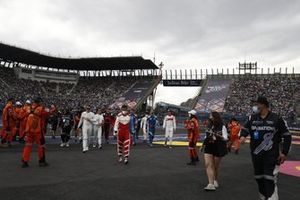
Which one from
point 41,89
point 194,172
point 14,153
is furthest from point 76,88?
point 194,172

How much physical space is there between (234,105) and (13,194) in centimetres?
5605

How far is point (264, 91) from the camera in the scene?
6275 cm

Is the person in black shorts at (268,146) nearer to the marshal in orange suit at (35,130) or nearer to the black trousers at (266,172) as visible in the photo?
the black trousers at (266,172)

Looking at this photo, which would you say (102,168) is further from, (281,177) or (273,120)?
(273,120)

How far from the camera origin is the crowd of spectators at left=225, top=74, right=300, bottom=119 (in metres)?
57.5

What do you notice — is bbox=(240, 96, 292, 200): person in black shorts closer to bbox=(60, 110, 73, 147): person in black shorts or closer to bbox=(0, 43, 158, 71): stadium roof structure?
bbox=(60, 110, 73, 147): person in black shorts

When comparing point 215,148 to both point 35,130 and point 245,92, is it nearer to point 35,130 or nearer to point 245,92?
point 35,130

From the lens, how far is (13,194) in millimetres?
7457

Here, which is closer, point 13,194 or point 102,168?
point 13,194

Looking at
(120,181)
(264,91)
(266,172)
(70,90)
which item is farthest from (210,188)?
(70,90)

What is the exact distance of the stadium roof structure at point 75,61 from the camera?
63.6 m

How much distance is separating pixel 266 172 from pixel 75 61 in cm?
6577

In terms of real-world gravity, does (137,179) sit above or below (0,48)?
below

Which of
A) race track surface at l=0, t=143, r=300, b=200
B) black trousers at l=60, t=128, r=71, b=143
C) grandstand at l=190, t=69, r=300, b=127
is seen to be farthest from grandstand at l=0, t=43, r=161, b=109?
race track surface at l=0, t=143, r=300, b=200
